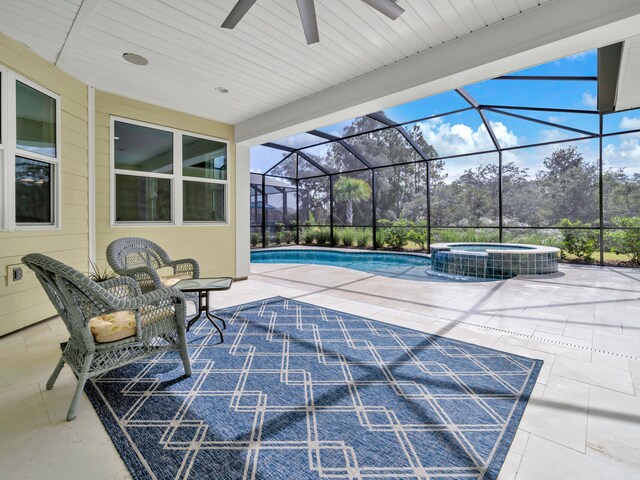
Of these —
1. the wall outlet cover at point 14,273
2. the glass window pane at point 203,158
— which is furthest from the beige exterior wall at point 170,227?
the wall outlet cover at point 14,273

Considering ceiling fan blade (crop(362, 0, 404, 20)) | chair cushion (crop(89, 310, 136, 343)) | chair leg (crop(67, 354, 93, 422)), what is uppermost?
ceiling fan blade (crop(362, 0, 404, 20))

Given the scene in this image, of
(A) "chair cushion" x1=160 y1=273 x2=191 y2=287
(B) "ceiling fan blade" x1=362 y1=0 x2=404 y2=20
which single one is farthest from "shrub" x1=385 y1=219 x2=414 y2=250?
(B) "ceiling fan blade" x1=362 y1=0 x2=404 y2=20

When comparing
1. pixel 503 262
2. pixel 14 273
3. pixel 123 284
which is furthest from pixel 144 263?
pixel 503 262

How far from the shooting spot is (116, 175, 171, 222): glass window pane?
4801 millimetres

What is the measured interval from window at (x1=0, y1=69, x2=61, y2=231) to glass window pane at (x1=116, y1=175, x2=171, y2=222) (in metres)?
0.97

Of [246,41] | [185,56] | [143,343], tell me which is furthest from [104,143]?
[143,343]

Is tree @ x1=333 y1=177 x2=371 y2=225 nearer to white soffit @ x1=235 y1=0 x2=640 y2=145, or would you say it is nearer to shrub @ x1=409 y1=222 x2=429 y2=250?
shrub @ x1=409 y1=222 x2=429 y2=250

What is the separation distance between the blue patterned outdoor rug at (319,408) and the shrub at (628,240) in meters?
7.35

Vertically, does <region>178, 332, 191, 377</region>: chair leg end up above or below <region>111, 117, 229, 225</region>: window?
below

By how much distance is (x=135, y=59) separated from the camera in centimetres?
370

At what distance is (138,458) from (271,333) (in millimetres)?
1779

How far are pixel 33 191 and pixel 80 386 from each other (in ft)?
9.04

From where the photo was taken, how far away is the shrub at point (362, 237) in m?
12.1

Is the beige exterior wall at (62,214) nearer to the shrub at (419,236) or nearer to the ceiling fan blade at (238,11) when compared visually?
the ceiling fan blade at (238,11)
